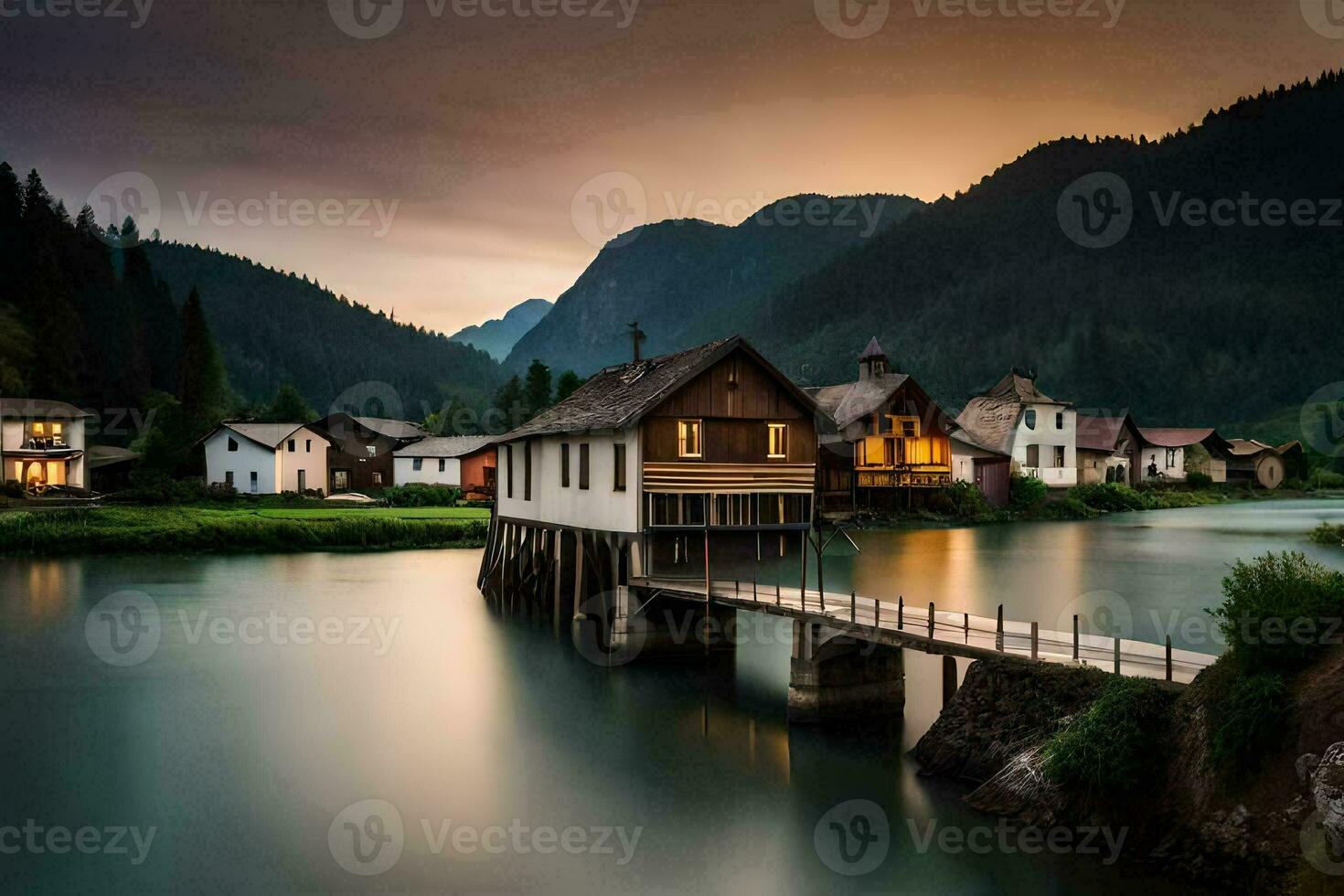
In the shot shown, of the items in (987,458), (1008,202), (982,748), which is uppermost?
(1008,202)

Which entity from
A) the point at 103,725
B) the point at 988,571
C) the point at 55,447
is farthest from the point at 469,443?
the point at 103,725

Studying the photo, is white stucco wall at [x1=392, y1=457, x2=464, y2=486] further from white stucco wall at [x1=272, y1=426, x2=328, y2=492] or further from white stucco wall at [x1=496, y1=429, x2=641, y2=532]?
white stucco wall at [x1=496, y1=429, x2=641, y2=532]

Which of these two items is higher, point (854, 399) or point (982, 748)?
point (854, 399)

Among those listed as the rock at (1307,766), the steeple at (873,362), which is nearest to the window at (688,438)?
the rock at (1307,766)

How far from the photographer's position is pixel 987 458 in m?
76.9

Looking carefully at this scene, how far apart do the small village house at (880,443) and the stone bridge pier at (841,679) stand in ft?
142

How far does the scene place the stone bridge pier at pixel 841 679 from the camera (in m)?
20.2

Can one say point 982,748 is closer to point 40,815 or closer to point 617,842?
point 617,842

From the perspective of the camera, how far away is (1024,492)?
78.2 meters

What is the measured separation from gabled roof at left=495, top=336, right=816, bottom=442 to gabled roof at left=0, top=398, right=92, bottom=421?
52183 mm

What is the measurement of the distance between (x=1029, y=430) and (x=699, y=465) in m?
60.8

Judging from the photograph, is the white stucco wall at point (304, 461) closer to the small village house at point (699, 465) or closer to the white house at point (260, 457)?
the white house at point (260, 457)

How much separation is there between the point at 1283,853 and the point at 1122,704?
278 centimetres

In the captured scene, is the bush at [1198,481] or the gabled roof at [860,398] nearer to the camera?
the gabled roof at [860,398]
